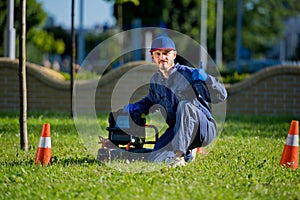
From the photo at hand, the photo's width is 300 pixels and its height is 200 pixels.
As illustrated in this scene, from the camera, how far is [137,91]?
1463 centimetres

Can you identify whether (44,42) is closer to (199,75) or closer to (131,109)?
(131,109)

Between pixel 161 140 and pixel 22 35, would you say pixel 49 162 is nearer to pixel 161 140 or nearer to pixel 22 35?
pixel 161 140

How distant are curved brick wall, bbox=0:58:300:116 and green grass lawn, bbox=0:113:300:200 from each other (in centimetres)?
535

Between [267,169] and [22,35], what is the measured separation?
11.3 ft

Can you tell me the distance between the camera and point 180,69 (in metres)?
7.20

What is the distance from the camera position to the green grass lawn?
555cm

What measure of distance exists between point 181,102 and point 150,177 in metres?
1.04

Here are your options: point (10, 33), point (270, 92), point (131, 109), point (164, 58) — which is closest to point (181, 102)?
point (164, 58)

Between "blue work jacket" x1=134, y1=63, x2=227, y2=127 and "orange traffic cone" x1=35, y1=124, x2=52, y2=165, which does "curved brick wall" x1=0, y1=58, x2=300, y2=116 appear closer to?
"blue work jacket" x1=134, y1=63, x2=227, y2=127

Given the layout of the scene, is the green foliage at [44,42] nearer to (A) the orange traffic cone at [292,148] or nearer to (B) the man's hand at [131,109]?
(B) the man's hand at [131,109]

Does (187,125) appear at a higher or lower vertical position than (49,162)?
higher

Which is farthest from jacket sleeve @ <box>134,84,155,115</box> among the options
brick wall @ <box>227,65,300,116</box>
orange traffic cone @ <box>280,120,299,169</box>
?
brick wall @ <box>227,65,300,116</box>

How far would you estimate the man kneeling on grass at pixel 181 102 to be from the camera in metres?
6.84

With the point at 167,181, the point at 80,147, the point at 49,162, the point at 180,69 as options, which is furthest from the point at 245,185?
the point at 80,147
